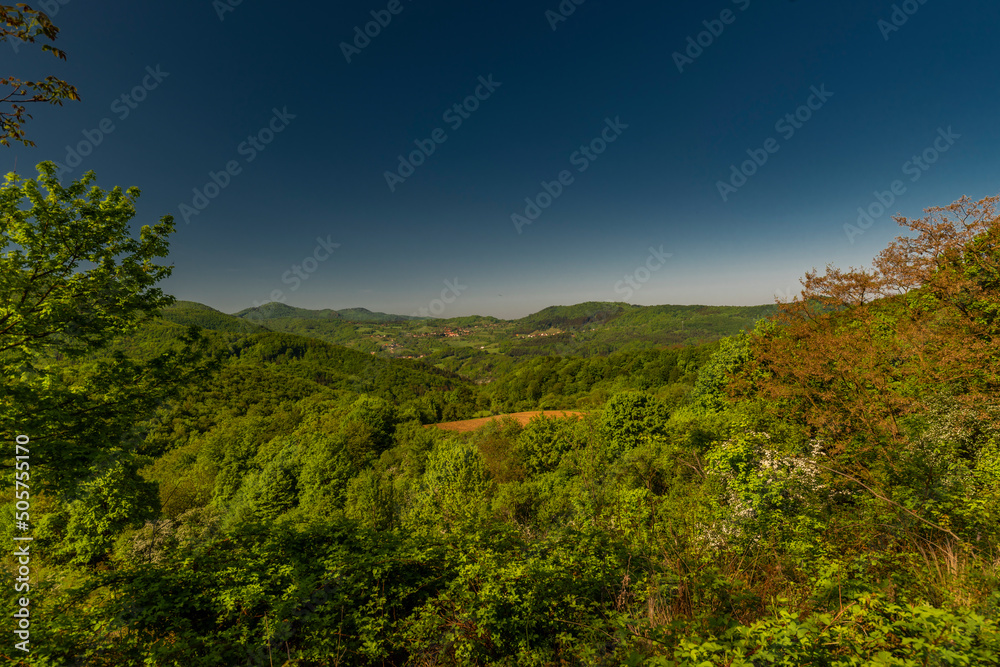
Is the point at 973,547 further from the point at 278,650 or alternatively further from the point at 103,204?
the point at 103,204

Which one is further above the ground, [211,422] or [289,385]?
[289,385]

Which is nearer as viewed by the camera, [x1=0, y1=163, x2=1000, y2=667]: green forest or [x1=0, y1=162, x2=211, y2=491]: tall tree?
[x1=0, y1=163, x2=1000, y2=667]: green forest

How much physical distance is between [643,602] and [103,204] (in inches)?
566

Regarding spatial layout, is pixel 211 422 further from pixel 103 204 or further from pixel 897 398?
pixel 897 398

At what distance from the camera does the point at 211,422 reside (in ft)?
213

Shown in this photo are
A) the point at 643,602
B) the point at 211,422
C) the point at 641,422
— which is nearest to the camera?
the point at 643,602

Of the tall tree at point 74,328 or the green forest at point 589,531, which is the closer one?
the green forest at point 589,531

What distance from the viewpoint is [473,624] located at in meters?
5.91

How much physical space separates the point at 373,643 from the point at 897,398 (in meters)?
16.8

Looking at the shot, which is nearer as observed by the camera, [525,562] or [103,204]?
[525,562]

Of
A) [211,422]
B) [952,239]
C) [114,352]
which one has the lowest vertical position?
[211,422]

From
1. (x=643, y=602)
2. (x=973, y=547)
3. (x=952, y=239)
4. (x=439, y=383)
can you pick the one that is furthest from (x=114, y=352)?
(x=439, y=383)

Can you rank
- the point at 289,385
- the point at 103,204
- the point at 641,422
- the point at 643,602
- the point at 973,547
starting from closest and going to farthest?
the point at 973,547, the point at 643,602, the point at 103,204, the point at 641,422, the point at 289,385

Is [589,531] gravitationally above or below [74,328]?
below
